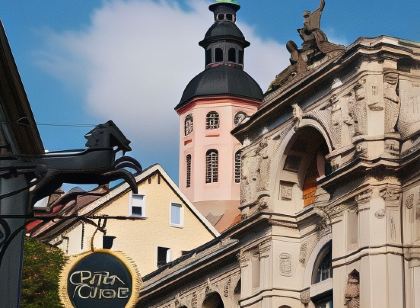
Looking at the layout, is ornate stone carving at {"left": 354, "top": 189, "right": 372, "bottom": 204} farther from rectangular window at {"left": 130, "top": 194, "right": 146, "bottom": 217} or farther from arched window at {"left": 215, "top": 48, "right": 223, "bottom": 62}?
arched window at {"left": 215, "top": 48, "right": 223, "bottom": 62}

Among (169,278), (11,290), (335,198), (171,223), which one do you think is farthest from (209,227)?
(11,290)

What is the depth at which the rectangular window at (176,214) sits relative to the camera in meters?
79.5

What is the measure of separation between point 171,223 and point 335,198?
31.8 metres

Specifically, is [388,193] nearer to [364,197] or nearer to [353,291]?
[364,197]

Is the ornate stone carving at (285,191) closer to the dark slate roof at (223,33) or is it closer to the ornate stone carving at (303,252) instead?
the ornate stone carving at (303,252)

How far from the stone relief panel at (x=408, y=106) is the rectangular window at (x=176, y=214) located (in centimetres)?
3321

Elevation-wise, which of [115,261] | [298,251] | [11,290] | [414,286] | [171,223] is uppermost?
[171,223]

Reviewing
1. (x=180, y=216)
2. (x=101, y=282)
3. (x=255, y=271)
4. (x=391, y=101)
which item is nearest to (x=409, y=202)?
(x=391, y=101)

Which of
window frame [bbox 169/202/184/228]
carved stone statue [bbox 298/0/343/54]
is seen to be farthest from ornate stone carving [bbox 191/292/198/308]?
window frame [bbox 169/202/184/228]

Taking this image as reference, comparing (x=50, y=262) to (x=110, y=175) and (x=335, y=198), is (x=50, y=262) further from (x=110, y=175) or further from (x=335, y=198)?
(x=110, y=175)

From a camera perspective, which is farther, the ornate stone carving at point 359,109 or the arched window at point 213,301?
the arched window at point 213,301

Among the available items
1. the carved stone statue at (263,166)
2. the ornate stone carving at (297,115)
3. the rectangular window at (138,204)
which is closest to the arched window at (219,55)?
the rectangular window at (138,204)

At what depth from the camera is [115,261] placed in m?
18.8

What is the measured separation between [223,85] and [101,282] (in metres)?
81.3
